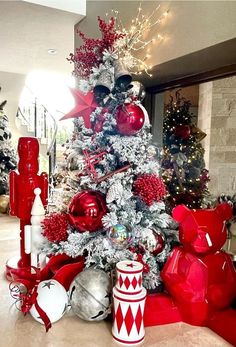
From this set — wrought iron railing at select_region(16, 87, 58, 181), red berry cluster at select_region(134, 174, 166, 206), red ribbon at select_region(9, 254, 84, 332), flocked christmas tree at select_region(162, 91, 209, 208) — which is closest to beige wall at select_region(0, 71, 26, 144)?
wrought iron railing at select_region(16, 87, 58, 181)

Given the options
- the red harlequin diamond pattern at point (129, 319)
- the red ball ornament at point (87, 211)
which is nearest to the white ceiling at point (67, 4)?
the red ball ornament at point (87, 211)

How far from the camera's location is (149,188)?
1.33m

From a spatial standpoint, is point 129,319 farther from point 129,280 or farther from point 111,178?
point 111,178

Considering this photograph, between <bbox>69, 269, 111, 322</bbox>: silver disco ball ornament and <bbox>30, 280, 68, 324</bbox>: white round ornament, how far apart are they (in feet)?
0.13

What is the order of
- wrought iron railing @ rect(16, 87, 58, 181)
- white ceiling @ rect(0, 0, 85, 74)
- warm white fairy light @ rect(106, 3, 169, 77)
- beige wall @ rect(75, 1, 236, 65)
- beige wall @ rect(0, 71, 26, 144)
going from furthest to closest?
wrought iron railing @ rect(16, 87, 58, 181) < beige wall @ rect(0, 71, 26, 144) < white ceiling @ rect(0, 0, 85, 74) < warm white fairy light @ rect(106, 3, 169, 77) < beige wall @ rect(75, 1, 236, 65)

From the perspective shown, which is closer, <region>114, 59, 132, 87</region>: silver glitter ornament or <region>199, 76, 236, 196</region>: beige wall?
<region>114, 59, 132, 87</region>: silver glitter ornament

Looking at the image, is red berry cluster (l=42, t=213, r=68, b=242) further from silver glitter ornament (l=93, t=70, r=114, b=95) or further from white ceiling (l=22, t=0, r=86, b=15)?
white ceiling (l=22, t=0, r=86, b=15)

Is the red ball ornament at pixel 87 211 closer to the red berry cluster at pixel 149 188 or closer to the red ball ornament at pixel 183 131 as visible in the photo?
the red berry cluster at pixel 149 188

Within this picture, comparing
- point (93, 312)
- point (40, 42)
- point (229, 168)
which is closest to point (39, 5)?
point (40, 42)

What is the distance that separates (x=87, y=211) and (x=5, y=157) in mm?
3431

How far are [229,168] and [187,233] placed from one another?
1.77 feet

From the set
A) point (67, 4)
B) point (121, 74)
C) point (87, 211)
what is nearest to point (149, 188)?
point (87, 211)

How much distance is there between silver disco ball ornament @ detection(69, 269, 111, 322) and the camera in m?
1.23

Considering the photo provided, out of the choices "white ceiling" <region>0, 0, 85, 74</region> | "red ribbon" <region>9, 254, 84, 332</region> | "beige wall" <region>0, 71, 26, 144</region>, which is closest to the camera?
"red ribbon" <region>9, 254, 84, 332</region>
